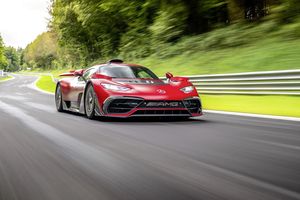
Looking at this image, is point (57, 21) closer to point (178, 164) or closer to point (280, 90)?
point (280, 90)

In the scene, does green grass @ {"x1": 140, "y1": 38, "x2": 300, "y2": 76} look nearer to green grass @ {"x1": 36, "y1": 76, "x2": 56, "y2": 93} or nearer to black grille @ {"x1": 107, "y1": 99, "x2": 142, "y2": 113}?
green grass @ {"x1": 36, "y1": 76, "x2": 56, "y2": 93}

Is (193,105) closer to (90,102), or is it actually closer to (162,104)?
(162,104)

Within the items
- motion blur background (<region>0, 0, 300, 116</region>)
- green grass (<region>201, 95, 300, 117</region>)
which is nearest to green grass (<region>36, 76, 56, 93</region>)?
motion blur background (<region>0, 0, 300, 116</region>)

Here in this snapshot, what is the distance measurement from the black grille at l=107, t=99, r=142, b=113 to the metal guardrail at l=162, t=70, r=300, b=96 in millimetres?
4420

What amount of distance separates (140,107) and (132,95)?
227 millimetres

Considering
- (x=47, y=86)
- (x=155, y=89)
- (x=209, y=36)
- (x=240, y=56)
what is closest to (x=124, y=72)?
(x=155, y=89)

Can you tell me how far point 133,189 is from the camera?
2.91m

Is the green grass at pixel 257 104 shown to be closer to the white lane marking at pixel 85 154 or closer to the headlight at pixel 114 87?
the headlight at pixel 114 87

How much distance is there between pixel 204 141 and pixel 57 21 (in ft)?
139

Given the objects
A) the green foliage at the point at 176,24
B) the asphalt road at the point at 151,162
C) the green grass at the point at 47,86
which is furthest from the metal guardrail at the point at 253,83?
the green grass at the point at 47,86

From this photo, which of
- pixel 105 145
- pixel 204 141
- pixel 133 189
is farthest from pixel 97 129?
pixel 133 189

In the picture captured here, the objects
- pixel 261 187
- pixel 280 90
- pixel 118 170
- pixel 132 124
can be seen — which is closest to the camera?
pixel 261 187

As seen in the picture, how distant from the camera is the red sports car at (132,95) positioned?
7035 mm

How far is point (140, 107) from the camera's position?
7.02m
